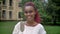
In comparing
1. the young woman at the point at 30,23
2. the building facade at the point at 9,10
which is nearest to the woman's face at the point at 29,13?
the young woman at the point at 30,23

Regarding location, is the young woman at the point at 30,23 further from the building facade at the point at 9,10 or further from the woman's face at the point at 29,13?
the building facade at the point at 9,10

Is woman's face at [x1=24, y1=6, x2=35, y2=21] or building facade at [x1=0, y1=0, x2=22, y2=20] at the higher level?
woman's face at [x1=24, y1=6, x2=35, y2=21]

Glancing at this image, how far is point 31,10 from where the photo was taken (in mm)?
1617

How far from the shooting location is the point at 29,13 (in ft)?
5.25

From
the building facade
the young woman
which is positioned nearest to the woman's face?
the young woman

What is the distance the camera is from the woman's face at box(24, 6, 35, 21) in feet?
5.25

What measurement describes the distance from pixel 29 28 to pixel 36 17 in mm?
100

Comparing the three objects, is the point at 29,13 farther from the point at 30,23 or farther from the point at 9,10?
the point at 9,10

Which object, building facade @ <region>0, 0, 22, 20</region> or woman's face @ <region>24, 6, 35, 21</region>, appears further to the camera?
building facade @ <region>0, 0, 22, 20</region>

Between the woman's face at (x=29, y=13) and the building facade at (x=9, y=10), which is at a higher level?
the woman's face at (x=29, y=13)

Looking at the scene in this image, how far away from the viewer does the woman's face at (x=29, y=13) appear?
1601 mm

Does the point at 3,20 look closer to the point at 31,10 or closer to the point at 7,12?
the point at 7,12

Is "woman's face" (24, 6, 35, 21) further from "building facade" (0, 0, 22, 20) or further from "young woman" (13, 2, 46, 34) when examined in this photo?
"building facade" (0, 0, 22, 20)

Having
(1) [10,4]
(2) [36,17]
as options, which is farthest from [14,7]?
(2) [36,17]
